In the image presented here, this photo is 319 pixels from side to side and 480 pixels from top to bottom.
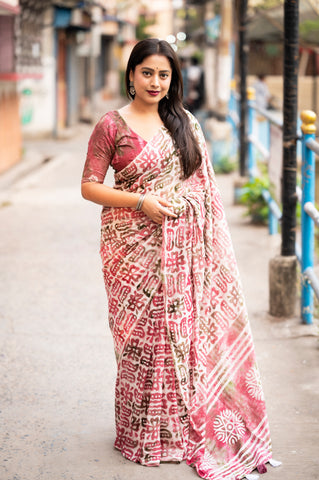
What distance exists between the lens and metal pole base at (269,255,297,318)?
16.5 feet

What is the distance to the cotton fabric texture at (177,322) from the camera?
3.00 m

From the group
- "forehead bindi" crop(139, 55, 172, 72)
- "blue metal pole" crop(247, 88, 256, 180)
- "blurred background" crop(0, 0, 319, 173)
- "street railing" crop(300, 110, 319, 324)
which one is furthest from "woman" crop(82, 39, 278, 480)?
"blue metal pole" crop(247, 88, 256, 180)

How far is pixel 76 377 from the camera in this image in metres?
4.12

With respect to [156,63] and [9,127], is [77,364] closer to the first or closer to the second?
[156,63]

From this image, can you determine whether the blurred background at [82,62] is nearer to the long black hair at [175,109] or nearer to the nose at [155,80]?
the long black hair at [175,109]

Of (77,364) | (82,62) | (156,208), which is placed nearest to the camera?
(156,208)

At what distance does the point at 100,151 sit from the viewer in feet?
9.87

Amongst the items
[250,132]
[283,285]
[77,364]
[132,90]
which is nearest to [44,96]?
[250,132]

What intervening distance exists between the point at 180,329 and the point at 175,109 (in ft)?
2.87

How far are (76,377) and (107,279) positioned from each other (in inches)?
46.1

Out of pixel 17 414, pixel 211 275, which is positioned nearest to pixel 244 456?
pixel 211 275

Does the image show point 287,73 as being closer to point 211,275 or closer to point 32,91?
point 211,275

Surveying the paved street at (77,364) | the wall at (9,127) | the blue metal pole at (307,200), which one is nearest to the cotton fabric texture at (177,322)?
the paved street at (77,364)

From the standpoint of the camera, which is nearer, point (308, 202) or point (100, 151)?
point (100, 151)
